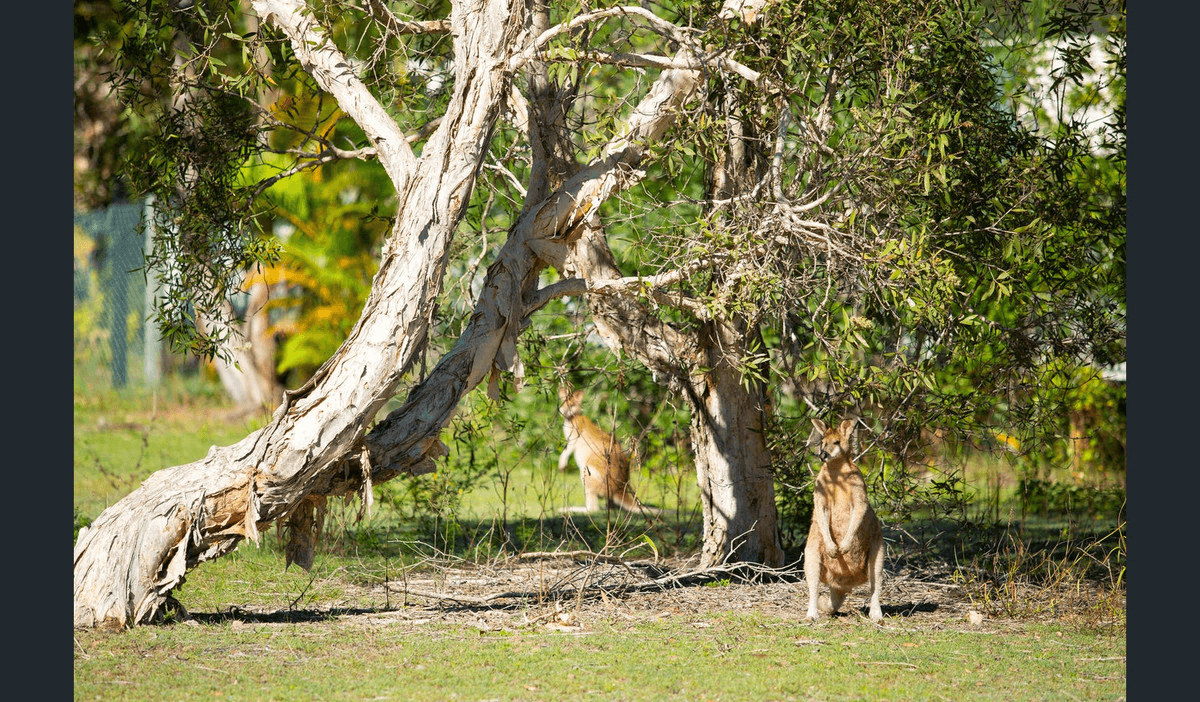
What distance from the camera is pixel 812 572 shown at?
659cm

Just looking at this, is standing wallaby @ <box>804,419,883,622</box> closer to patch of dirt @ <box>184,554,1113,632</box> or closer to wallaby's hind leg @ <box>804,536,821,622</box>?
wallaby's hind leg @ <box>804,536,821,622</box>

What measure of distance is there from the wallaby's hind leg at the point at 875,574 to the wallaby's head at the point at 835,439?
611 mm

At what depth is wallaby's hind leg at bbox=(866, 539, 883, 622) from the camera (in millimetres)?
6598

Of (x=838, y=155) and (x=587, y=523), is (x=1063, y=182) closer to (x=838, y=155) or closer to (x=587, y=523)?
(x=838, y=155)

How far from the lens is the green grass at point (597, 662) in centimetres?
502

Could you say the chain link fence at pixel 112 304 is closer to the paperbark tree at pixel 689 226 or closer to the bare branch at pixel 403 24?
the paperbark tree at pixel 689 226

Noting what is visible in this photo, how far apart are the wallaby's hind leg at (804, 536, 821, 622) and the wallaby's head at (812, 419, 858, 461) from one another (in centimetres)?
59

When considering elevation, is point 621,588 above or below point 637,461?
below

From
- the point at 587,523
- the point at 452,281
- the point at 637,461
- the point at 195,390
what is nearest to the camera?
the point at 637,461

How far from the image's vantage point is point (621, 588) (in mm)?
7434

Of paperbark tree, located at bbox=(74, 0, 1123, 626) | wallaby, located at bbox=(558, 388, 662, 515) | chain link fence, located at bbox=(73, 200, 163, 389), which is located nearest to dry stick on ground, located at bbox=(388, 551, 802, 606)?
paperbark tree, located at bbox=(74, 0, 1123, 626)

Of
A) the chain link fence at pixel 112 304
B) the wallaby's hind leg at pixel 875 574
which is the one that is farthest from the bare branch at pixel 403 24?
the chain link fence at pixel 112 304

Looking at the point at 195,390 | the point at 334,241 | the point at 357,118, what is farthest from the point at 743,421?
the point at 195,390

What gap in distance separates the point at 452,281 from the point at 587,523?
2.90 m
